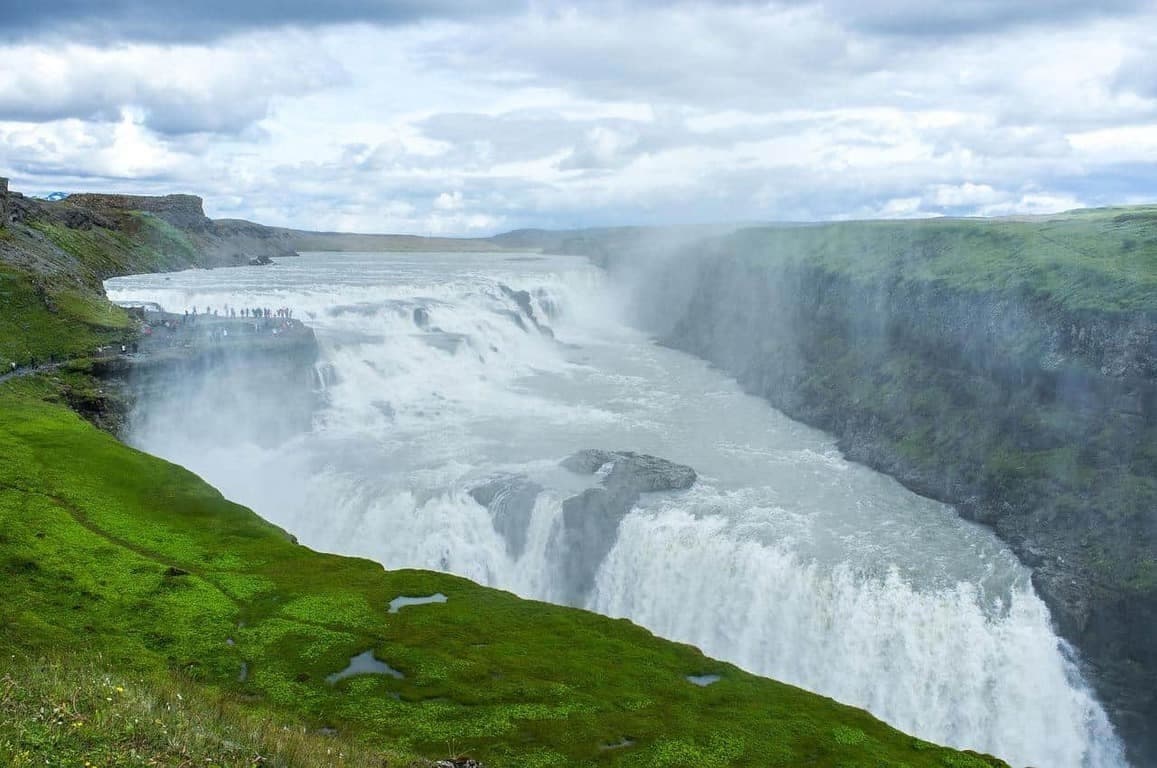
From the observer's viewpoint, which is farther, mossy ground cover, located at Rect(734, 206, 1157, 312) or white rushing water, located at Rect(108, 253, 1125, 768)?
mossy ground cover, located at Rect(734, 206, 1157, 312)

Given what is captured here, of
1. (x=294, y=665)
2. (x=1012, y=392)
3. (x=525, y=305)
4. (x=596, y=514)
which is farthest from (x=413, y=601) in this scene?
(x=525, y=305)

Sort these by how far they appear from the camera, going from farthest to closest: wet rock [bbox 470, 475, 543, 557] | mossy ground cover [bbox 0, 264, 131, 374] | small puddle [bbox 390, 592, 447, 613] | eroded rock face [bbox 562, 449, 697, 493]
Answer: mossy ground cover [bbox 0, 264, 131, 374] < eroded rock face [bbox 562, 449, 697, 493] < wet rock [bbox 470, 475, 543, 557] < small puddle [bbox 390, 592, 447, 613]

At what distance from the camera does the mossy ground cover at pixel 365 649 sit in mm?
Result: 20031

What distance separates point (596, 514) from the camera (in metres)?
41.2

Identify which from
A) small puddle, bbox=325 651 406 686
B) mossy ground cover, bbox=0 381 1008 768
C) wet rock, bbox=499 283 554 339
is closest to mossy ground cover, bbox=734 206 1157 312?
wet rock, bbox=499 283 554 339

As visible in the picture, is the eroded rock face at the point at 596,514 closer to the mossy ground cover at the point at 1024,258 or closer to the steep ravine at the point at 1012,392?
the steep ravine at the point at 1012,392

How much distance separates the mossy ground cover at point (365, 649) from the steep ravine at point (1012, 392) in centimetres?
2008

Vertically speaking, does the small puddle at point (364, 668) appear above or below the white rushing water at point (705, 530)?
above

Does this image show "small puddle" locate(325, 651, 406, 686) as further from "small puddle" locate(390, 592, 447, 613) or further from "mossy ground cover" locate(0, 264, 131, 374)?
"mossy ground cover" locate(0, 264, 131, 374)

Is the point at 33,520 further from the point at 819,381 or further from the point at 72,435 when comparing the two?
the point at 819,381

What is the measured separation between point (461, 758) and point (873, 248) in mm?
62643

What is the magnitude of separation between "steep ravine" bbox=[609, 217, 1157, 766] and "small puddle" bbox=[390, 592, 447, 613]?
25175 mm

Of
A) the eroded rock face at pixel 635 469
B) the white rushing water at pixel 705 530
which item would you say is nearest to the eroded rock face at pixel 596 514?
the eroded rock face at pixel 635 469

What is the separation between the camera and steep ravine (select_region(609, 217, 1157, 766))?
3747 centimetres
